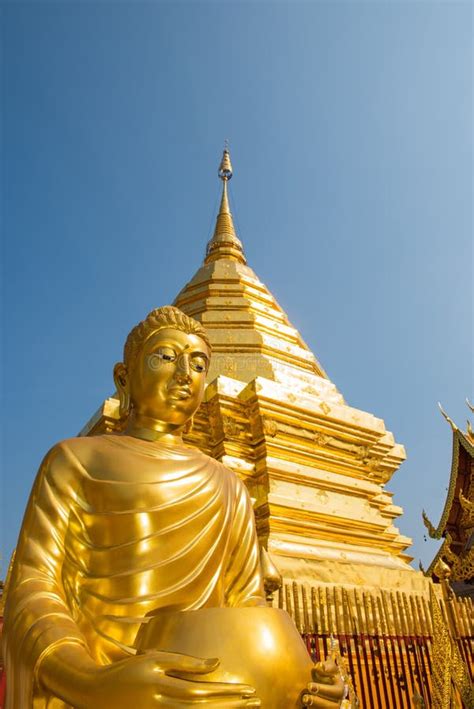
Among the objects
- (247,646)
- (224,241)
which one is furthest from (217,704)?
(224,241)

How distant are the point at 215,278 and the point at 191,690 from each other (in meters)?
7.60

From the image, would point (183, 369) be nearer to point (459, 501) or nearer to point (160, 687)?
point (160, 687)

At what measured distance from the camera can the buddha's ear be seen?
3021 millimetres

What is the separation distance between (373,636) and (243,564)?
1.93 meters

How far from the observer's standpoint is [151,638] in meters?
1.89

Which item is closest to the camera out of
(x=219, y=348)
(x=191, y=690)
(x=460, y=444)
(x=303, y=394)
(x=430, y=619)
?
(x=191, y=690)

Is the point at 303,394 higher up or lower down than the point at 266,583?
higher up

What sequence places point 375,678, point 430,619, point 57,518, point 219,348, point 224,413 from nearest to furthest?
point 57,518, point 375,678, point 430,619, point 224,413, point 219,348

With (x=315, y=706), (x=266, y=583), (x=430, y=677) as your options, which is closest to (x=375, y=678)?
(x=430, y=677)

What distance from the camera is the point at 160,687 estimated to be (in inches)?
61.8

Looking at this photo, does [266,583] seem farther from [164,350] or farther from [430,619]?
[430,619]

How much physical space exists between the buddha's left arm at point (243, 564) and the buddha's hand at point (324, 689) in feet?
2.18

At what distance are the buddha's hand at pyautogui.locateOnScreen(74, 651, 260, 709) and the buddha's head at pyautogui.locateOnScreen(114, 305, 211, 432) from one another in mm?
1335

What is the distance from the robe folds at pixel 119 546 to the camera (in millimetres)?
2078
